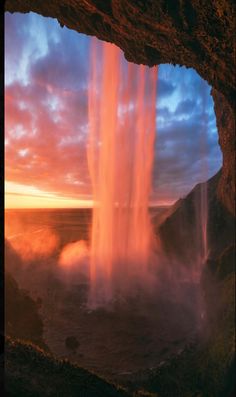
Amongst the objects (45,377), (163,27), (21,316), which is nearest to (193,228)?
(21,316)

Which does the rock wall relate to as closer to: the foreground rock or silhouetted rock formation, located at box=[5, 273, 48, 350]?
the foreground rock

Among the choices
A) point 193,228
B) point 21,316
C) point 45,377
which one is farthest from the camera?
point 193,228

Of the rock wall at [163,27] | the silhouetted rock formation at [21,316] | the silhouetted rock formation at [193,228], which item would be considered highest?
the rock wall at [163,27]

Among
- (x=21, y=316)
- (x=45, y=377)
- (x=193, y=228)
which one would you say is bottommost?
(x=21, y=316)

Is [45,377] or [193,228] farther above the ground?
[193,228]

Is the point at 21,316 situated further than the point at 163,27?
Yes

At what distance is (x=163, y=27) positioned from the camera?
1382 centimetres

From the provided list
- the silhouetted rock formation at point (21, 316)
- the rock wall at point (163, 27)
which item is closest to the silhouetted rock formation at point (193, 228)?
the rock wall at point (163, 27)

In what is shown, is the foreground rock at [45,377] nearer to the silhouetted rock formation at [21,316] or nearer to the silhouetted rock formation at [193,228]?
the silhouetted rock formation at [21,316]

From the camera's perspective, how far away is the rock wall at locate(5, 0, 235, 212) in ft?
40.6

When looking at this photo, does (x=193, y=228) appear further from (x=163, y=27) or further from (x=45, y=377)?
(x=45, y=377)

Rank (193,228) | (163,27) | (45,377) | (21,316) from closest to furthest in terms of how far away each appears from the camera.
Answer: (45,377) → (163,27) → (21,316) → (193,228)

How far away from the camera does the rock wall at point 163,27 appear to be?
1238 cm
